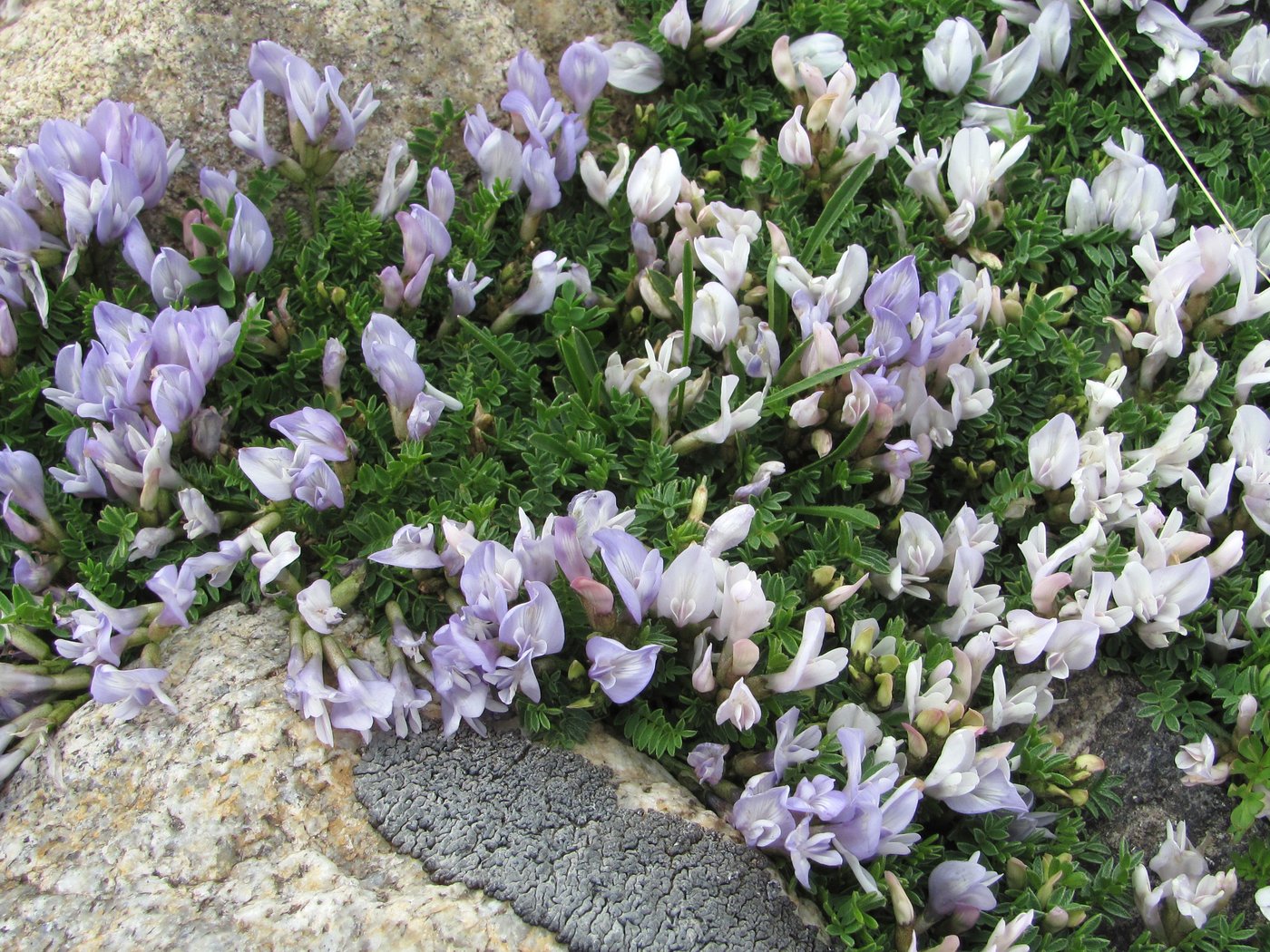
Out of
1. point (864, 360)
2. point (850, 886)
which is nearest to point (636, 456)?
point (864, 360)

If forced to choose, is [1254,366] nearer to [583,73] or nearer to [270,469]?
[583,73]

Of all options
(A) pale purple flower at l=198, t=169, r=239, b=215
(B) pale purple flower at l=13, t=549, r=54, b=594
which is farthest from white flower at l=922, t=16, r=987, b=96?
(B) pale purple flower at l=13, t=549, r=54, b=594

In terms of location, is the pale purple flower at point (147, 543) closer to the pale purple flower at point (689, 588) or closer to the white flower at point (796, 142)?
the pale purple flower at point (689, 588)

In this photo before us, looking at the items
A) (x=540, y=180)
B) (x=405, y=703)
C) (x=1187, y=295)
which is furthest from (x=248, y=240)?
(x=1187, y=295)

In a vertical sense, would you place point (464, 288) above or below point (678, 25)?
below

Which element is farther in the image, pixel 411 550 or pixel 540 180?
pixel 540 180

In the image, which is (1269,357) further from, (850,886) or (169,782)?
(169,782)

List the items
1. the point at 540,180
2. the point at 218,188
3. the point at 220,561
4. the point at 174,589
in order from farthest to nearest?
the point at 540,180 < the point at 218,188 < the point at 220,561 < the point at 174,589
